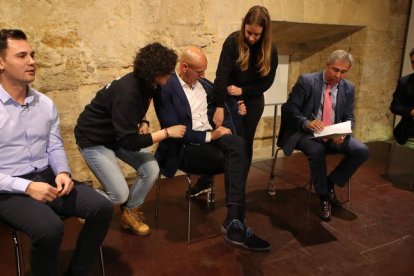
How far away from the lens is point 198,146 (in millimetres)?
2303

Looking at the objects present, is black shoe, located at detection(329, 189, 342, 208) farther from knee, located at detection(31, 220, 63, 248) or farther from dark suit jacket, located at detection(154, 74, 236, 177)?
knee, located at detection(31, 220, 63, 248)

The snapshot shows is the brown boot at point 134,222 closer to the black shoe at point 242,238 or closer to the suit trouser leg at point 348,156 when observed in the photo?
the black shoe at point 242,238

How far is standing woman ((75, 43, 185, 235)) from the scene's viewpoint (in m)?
2.02

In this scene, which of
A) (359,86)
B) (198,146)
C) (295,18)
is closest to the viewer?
(198,146)

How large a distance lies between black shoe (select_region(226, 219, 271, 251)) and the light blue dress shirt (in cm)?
94

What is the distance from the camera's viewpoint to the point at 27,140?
5.82ft

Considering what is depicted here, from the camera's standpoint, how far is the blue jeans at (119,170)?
7.08ft

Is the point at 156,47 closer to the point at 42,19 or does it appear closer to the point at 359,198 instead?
the point at 42,19

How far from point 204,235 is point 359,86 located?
3246 mm

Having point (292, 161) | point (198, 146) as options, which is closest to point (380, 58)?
point (292, 161)

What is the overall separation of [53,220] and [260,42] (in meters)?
1.70

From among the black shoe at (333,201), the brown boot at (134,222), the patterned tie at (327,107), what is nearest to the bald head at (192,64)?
the brown boot at (134,222)

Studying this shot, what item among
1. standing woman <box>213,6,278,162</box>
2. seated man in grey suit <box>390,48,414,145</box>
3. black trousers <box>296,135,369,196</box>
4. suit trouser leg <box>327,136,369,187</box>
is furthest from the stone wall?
suit trouser leg <box>327,136,369,187</box>

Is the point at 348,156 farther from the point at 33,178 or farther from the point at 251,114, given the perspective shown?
the point at 33,178
